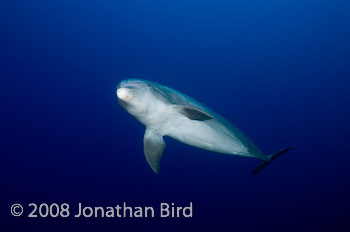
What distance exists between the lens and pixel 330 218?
14.4m

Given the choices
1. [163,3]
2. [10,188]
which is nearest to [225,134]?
[10,188]

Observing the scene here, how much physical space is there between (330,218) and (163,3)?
34366mm

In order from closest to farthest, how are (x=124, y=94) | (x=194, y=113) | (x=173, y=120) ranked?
(x=124, y=94) < (x=194, y=113) < (x=173, y=120)

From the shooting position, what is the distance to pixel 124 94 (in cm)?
253

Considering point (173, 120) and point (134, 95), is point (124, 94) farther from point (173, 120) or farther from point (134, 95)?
point (173, 120)

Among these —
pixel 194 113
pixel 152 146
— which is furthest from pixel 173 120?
pixel 152 146

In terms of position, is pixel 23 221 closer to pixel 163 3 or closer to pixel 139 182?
pixel 139 182

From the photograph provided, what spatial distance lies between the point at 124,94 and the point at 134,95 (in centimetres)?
13

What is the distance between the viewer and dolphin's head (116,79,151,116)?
255 cm

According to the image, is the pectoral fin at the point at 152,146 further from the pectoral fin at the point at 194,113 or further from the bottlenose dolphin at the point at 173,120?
the pectoral fin at the point at 194,113

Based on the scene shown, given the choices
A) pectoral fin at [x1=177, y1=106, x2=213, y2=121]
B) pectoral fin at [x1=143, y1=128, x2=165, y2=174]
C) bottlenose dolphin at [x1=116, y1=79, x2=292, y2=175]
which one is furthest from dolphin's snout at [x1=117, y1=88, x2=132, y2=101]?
pectoral fin at [x1=143, y1=128, x2=165, y2=174]

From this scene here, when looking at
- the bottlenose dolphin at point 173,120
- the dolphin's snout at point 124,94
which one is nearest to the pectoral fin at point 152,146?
the bottlenose dolphin at point 173,120

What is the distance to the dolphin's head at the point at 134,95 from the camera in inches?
100

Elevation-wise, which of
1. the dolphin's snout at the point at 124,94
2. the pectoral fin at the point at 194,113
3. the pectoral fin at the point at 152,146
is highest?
the dolphin's snout at the point at 124,94
